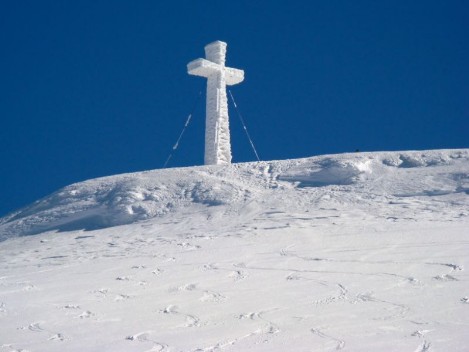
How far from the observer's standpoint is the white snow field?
17.2 ft

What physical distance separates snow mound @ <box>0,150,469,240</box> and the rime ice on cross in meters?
3.83

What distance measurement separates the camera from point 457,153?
15469mm

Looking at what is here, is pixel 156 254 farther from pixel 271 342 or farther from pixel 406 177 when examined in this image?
pixel 406 177

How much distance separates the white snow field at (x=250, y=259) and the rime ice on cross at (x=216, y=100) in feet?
12.1

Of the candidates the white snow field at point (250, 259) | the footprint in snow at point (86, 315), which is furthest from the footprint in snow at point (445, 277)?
the footprint in snow at point (86, 315)

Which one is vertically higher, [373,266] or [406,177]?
[406,177]

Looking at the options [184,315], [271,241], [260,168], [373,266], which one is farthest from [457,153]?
[184,315]

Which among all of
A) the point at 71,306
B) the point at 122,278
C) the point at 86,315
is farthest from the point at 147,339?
the point at 122,278

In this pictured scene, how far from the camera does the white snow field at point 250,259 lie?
524 cm

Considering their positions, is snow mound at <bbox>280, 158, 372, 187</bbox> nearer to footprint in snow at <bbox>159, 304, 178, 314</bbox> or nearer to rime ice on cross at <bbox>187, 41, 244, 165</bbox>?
rime ice on cross at <bbox>187, 41, 244, 165</bbox>

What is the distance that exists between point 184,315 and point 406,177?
969 cm

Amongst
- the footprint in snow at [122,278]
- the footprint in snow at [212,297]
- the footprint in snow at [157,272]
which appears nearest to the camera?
the footprint in snow at [212,297]

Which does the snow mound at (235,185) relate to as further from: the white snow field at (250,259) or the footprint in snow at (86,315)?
the footprint in snow at (86,315)

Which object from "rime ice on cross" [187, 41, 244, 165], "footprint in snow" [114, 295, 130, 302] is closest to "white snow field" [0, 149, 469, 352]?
"footprint in snow" [114, 295, 130, 302]
